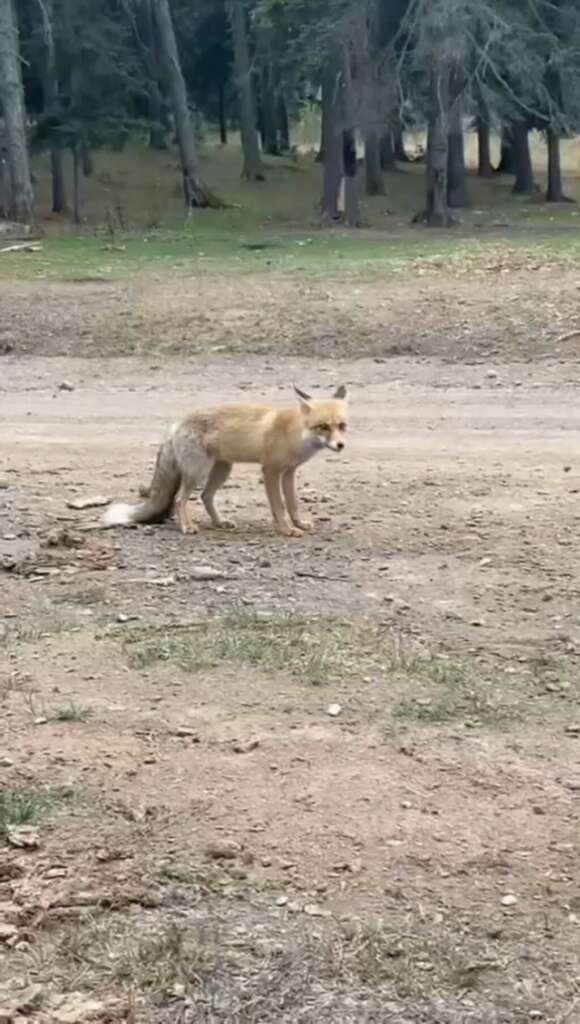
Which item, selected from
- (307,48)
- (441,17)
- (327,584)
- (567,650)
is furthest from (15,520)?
(307,48)

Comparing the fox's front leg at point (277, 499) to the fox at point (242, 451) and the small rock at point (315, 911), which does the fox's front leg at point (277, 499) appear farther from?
the small rock at point (315, 911)

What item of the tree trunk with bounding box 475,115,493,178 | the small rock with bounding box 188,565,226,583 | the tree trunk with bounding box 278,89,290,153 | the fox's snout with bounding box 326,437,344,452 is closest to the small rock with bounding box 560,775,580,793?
the small rock with bounding box 188,565,226,583

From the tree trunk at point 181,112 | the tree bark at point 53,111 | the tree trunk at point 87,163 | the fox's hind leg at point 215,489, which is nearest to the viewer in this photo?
the fox's hind leg at point 215,489

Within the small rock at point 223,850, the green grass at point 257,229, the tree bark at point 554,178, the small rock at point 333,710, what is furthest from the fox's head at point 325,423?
the tree bark at point 554,178

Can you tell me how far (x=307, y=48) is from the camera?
33.8 metres

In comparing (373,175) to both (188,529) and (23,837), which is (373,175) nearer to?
(188,529)

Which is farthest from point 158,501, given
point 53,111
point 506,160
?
point 506,160

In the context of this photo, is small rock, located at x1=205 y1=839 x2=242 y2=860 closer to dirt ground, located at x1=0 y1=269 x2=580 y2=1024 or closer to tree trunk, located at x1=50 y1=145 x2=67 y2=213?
dirt ground, located at x1=0 y1=269 x2=580 y2=1024

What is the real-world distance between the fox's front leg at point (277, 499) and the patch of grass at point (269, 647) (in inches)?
64.9

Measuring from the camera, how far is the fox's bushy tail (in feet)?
29.7

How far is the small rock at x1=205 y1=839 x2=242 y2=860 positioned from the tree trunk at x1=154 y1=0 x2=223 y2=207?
3807cm

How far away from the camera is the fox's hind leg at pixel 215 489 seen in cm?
909

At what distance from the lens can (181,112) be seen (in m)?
41.1

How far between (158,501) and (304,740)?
364cm
